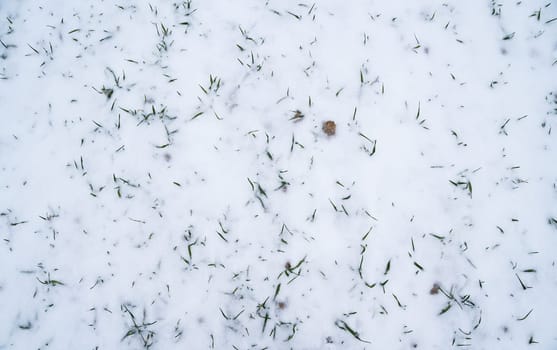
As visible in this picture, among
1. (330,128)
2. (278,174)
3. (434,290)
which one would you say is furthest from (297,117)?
(434,290)

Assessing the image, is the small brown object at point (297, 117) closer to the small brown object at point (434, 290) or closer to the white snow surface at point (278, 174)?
the white snow surface at point (278, 174)

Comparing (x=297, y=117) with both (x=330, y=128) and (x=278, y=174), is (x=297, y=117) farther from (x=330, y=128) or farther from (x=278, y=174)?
(x=278, y=174)

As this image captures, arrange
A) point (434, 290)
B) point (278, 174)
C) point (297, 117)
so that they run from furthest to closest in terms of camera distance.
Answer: point (297, 117) → point (278, 174) → point (434, 290)

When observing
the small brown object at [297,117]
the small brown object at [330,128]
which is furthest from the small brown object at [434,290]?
the small brown object at [297,117]

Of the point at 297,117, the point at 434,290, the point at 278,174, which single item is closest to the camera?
the point at 434,290

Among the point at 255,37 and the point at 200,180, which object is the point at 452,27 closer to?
the point at 255,37

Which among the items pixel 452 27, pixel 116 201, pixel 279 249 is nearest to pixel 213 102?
pixel 116 201

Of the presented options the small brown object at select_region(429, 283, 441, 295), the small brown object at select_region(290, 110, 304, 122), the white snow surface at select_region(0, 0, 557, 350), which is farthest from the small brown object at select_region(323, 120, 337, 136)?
the small brown object at select_region(429, 283, 441, 295)

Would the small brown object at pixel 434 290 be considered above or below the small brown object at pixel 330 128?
below
